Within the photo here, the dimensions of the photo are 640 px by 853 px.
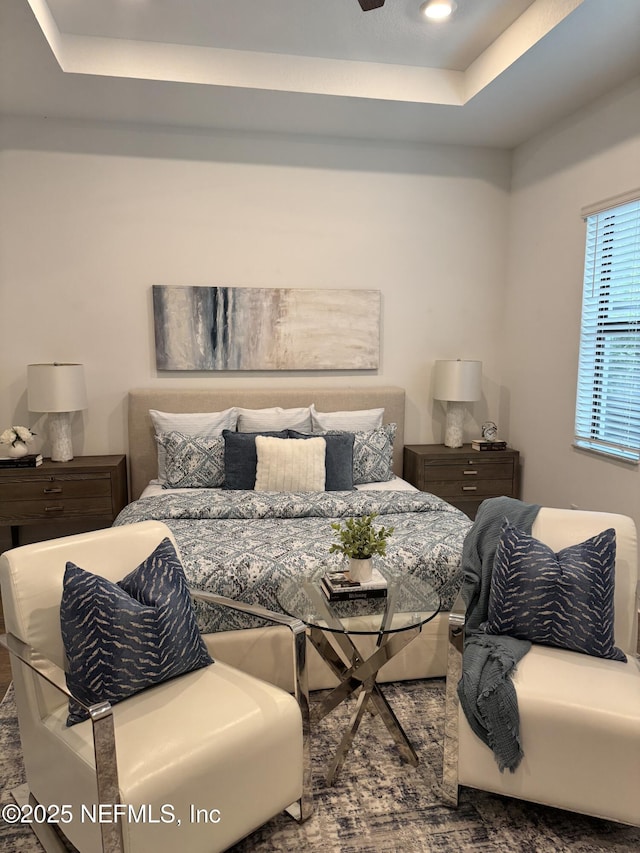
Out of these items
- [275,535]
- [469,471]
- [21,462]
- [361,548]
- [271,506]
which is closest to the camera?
[361,548]

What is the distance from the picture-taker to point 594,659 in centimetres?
205

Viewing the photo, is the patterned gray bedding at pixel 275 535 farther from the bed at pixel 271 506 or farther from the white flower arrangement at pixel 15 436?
the white flower arrangement at pixel 15 436

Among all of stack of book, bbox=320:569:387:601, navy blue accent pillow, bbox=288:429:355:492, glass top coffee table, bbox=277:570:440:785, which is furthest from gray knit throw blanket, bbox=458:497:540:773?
navy blue accent pillow, bbox=288:429:355:492

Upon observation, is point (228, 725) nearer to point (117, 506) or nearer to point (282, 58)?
point (117, 506)

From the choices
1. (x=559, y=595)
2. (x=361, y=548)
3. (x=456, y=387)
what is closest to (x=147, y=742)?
(x=361, y=548)

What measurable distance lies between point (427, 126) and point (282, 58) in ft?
3.70

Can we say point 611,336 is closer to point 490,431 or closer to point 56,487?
point 490,431

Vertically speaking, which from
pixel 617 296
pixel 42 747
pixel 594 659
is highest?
pixel 617 296

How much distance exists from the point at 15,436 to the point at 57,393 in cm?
39

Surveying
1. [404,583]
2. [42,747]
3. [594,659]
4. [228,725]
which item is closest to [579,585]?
[594,659]

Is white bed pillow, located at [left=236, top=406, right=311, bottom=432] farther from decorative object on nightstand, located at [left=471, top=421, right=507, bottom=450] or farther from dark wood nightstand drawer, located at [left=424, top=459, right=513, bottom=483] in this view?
decorative object on nightstand, located at [left=471, top=421, right=507, bottom=450]

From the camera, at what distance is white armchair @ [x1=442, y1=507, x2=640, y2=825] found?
1796mm

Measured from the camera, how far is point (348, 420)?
13.7 feet

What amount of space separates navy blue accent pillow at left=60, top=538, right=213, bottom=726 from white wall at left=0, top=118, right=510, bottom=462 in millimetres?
2616
